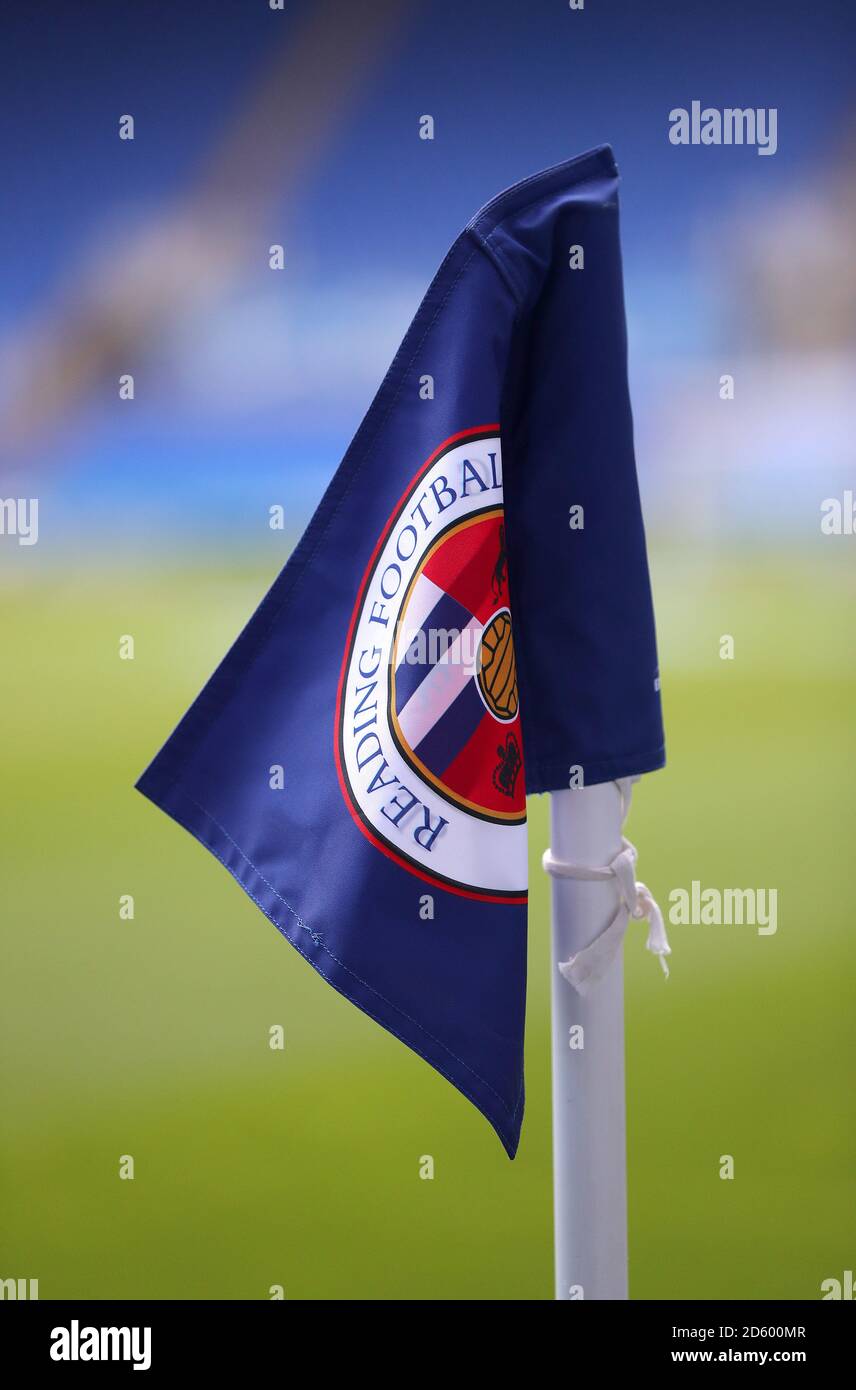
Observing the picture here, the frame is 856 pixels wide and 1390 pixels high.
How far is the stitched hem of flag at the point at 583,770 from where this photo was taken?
0.94 metres

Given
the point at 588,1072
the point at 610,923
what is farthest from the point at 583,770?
the point at 588,1072

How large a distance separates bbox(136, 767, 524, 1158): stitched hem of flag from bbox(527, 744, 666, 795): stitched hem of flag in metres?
0.19

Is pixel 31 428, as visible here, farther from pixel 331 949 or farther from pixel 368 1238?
pixel 331 949

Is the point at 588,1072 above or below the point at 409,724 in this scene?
below

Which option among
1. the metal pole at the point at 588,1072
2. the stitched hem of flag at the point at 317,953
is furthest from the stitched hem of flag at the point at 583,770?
the stitched hem of flag at the point at 317,953

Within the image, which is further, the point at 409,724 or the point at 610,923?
the point at 610,923

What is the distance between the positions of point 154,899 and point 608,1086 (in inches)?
57.6

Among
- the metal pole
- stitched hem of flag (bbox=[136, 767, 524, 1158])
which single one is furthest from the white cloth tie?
stitched hem of flag (bbox=[136, 767, 524, 1158])

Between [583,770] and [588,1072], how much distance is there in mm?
220

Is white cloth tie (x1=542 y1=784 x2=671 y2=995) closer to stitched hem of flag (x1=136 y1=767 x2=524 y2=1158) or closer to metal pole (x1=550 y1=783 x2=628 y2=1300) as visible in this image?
metal pole (x1=550 y1=783 x2=628 y2=1300)

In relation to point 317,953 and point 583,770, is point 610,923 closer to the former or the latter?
point 583,770

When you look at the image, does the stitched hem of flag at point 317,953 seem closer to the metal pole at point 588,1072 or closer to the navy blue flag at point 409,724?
the navy blue flag at point 409,724

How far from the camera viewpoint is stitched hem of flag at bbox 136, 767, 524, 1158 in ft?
2.73

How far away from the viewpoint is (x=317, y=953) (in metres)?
0.84
